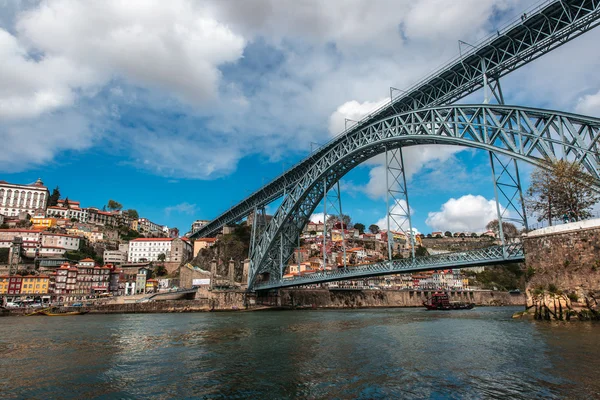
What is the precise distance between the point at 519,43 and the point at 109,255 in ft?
231

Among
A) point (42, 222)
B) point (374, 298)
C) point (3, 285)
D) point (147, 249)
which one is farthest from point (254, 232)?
point (42, 222)

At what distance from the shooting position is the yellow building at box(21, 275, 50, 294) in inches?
1917

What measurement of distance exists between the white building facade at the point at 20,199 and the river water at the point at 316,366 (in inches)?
3207

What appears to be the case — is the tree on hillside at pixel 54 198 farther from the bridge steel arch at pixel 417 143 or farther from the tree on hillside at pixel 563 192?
the tree on hillside at pixel 563 192

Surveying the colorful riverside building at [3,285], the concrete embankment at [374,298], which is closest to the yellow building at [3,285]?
the colorful riverside building at [3,285]

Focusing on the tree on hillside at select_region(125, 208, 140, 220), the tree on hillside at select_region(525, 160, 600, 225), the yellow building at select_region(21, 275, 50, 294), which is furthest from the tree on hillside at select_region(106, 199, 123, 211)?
the tree on hillside at select_region(525, 160, 600, 225)

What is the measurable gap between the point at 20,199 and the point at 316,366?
308 feet

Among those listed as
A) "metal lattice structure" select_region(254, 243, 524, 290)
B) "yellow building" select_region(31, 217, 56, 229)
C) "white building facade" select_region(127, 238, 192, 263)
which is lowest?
"metal lattice structure" select_region(254, 243, 524, 290)

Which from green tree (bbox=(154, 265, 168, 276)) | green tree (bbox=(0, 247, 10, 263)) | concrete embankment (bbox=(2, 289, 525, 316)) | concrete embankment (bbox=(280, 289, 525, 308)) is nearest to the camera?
concrete embankment (bbox=(2, 289, 525, 316))

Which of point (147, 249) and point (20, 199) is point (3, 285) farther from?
point (20, 199)

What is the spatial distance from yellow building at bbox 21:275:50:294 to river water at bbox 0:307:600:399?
39.5m

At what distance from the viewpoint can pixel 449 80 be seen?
24688 millimetres

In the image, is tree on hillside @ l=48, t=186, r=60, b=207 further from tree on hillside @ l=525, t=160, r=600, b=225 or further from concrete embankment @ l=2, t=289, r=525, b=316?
tree on hillside @ l=525, t=160, r=600, b=225

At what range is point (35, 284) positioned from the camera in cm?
4928
